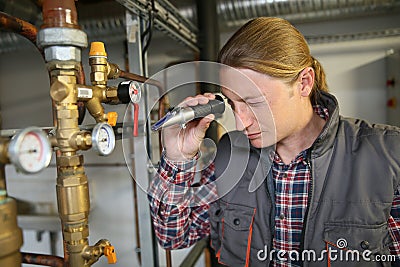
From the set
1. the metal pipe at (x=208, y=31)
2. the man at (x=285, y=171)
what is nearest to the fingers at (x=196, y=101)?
the man at (x=285, y=171)

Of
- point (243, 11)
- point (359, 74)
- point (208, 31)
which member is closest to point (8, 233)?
point (208, 31)

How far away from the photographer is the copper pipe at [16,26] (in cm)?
55

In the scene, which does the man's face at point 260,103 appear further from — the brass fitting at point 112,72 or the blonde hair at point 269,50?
the brass fitting at point 112,72

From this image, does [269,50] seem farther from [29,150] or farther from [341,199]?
[29,150]

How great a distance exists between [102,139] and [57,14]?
196mm

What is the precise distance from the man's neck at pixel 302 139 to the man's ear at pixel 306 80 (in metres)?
0.09

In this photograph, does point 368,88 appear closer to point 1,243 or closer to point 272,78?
point 272,78

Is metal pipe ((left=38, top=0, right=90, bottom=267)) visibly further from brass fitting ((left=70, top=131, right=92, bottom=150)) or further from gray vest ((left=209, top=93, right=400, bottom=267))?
gray vest ((left=209, top=93, right=400, bottom=267))

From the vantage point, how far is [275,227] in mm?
831

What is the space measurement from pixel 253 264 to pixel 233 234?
0.31ft

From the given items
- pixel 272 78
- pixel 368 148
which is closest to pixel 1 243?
pixel 272 78

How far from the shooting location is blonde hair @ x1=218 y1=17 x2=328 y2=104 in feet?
2.26

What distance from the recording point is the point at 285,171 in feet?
2.72

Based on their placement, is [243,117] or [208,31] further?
[208,31]
